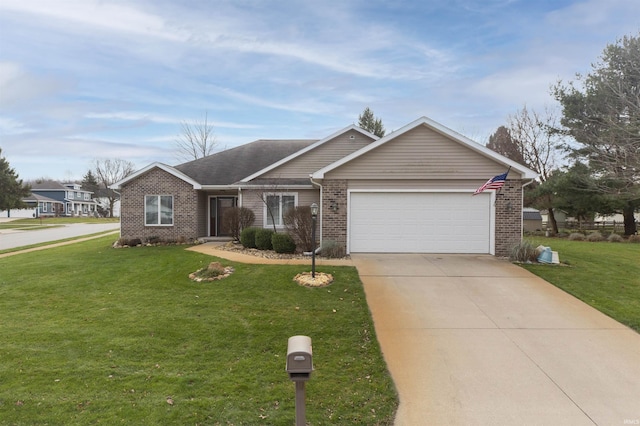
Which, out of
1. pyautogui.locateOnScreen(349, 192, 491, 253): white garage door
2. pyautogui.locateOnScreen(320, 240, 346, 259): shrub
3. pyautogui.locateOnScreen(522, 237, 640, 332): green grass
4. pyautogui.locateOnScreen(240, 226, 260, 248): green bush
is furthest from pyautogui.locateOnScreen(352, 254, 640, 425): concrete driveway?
pyautogui.locateOnScreen(240, 226, 260, 248): green bush

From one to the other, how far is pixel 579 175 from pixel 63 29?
26850 mm

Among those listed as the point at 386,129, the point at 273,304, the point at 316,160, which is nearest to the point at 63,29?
the point at 316,160

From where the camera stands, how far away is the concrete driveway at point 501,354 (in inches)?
140

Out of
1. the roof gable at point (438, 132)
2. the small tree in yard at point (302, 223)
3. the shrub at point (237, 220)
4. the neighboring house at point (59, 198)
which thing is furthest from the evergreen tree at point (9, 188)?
the roof gable at point (438, 132)

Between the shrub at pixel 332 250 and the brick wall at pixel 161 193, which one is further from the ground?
the brick wall at pixel 161 193

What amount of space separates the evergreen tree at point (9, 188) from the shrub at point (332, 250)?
44815 millimetres

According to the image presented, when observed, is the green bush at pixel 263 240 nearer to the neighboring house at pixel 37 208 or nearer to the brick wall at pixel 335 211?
the brick wall at pixel 335 211

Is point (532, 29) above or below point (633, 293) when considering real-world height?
above

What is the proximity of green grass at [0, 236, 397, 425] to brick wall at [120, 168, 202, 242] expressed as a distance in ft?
21.7

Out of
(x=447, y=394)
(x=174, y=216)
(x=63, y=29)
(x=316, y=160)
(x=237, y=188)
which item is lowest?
(x=447, y=394)

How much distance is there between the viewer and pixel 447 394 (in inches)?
152

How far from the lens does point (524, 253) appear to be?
10.4m

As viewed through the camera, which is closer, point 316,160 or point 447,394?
point 447,394

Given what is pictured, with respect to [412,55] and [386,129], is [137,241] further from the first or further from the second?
[386,129]
